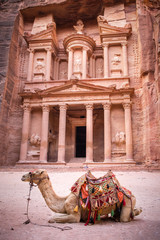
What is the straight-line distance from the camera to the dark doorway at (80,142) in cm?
2203

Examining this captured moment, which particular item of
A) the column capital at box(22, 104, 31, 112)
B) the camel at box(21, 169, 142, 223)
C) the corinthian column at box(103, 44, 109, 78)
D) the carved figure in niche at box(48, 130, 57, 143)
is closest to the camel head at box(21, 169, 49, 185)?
the camel at box(21, 169, 142, 223)

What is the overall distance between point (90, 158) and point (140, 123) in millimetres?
5522

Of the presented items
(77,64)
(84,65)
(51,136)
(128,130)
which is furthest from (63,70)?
(128,130)

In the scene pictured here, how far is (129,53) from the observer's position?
21250 millimetres

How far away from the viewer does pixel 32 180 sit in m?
4.21

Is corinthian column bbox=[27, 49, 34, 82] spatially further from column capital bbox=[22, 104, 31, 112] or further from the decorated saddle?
the decorated saddle

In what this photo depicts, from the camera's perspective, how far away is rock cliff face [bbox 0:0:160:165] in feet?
56.0

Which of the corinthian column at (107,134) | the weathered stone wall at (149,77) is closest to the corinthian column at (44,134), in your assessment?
the corinthian column at (107,134)

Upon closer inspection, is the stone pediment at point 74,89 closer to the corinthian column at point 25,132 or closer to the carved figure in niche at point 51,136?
the corinthian column at point 25,132

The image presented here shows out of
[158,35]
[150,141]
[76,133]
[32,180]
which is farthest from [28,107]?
→ [32,180]

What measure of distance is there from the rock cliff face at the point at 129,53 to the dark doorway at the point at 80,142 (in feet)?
19.8

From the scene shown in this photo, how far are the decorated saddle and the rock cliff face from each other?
1262 cm

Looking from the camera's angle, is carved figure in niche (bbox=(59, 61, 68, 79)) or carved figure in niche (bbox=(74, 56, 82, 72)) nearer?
carved figure in niche (bbox=(74, 56, 82, 72))

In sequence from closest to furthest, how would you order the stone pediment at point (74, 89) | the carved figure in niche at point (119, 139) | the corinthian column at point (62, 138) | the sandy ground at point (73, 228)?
the sandy ground at point (73, 228)
the corinthian column at point (62, 138)
the carved figure in niche at point (119, 139)
the stone pediment at point (74, 89)
